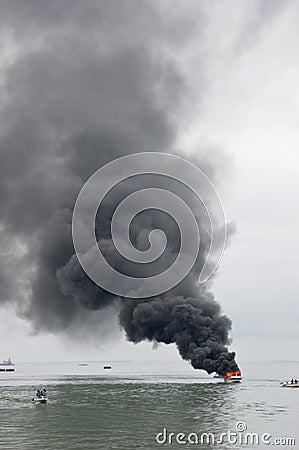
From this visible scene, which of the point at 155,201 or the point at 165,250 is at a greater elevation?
the point at 155,201

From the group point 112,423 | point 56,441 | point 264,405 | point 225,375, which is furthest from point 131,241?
point 56,441

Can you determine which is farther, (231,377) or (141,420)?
(231,377)

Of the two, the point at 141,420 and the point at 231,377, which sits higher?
the point at 231,377

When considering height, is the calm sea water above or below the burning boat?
below

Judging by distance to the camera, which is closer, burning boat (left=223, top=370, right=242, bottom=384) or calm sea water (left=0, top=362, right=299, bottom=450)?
calm sea water (left=0, top=362, right=299, bottom=450)

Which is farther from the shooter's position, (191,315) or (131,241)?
(131,241)

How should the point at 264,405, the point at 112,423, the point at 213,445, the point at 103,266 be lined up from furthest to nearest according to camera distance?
1. the point at 103,266
2. the point at 264,405
3. the point at 112,423
4. the point at 213,445

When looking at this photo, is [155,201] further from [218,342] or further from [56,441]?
[56,441]

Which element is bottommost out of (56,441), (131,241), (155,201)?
(56,441)

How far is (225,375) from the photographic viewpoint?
126 metres

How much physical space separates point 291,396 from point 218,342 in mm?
32469

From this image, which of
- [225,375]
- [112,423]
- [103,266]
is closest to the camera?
[112,423]

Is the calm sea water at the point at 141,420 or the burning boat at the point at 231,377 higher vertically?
the burning boat at the point at 231,377

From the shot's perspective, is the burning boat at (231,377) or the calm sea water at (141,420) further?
the burning boat at (231,377)
